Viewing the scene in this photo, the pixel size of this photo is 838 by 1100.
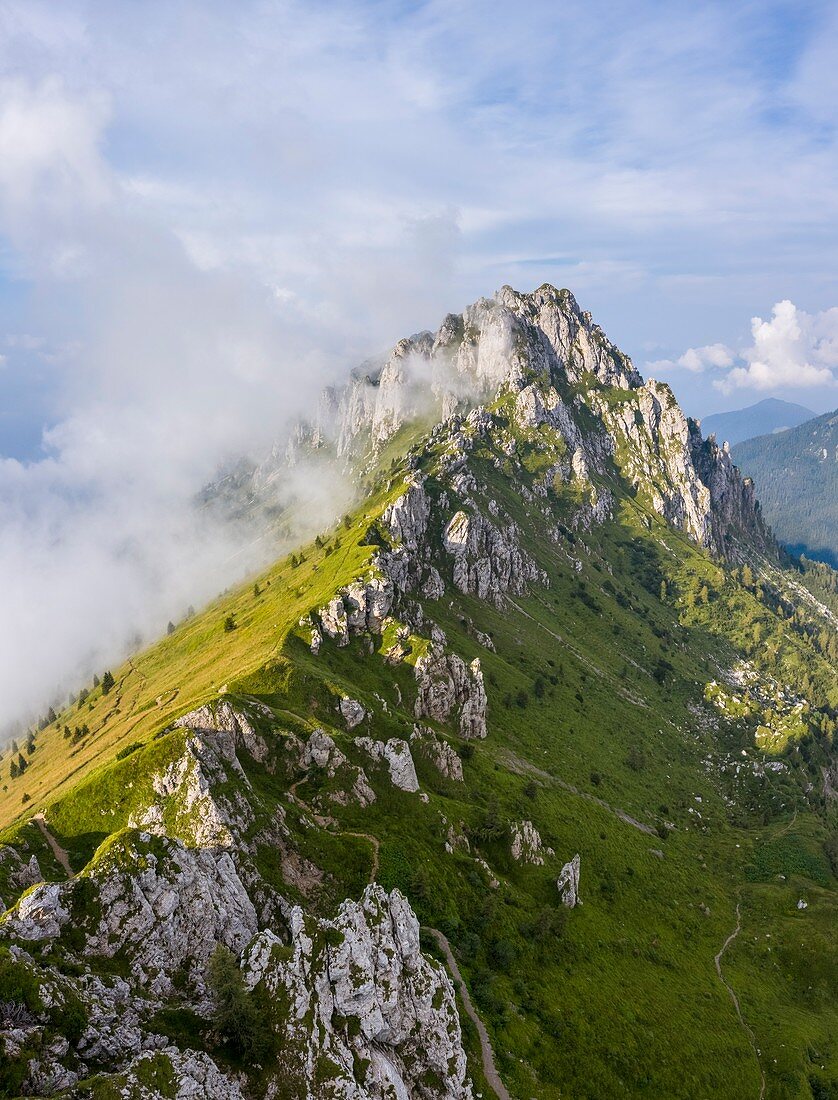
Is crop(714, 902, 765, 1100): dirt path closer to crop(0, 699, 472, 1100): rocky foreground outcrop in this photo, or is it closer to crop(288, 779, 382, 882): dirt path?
crop(0, 699, 472, 1100): rocky foreground outcrop

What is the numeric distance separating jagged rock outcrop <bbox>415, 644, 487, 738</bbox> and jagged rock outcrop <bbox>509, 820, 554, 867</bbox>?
1866 inches

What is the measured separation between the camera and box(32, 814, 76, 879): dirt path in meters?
80.2

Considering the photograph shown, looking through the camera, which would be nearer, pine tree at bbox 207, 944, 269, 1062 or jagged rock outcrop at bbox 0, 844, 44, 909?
pine tree at bbox 207, 944, 269, 1062

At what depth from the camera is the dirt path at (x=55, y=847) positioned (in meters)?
80.2

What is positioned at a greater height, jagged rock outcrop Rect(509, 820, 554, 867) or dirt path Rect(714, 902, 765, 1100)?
jagged rock outcrop Rect(509, 820, 554, 867)

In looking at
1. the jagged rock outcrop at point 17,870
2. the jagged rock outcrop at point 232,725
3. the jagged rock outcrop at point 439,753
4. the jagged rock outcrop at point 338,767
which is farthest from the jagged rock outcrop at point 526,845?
the jagged rock outcrop at point 17,870

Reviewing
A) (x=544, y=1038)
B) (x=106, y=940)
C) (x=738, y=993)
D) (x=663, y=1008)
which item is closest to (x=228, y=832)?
(x=106, y=940)

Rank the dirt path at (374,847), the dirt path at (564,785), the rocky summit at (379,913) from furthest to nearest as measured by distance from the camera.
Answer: the dirt path at (564,785) → the dirt path at (374,847) → the rocky summit at (379,913)

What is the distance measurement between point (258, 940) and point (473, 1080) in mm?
31835

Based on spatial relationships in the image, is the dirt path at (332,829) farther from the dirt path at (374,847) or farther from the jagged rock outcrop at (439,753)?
the jagged rock outcrop at (439,753)

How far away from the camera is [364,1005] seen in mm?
56031

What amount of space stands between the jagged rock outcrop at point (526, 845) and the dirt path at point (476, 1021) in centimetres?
3372

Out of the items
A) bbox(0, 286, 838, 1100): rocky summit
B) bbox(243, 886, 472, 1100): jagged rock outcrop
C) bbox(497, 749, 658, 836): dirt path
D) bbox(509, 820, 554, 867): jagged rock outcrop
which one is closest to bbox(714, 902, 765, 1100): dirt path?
bbox(0, 286, 838, 1100): rocky summit

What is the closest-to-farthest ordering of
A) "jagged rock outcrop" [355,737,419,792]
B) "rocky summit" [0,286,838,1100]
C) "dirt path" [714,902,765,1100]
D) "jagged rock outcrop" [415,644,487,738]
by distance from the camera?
1. "rocky summit" [0,286,838,1100]
2. "dirt path" [714,902,765,1100]
3. "jagged rock outcrop" [355,737,419,792]
4. "jagged rock outcrop" [415,644,487,738]
